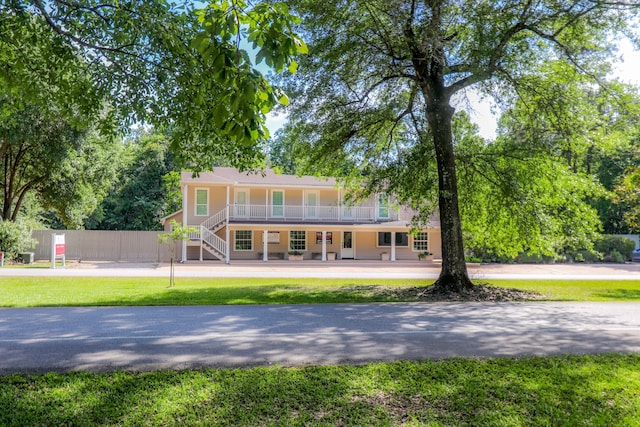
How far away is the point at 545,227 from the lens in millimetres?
12180

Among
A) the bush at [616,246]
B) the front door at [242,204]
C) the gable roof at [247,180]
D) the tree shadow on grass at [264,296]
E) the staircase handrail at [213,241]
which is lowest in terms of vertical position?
the tree shadow on grass at [264,296]

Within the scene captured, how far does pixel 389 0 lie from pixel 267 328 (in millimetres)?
7665

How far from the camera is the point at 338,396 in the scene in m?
4.16

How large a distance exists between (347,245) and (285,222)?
207 inches

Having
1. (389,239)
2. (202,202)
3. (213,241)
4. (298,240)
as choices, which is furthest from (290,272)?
(389,239)

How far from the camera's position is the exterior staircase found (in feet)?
86.4

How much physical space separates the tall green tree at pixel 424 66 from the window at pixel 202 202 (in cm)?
1642

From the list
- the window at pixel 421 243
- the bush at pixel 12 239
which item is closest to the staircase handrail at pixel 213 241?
the bush at pixel 12 239

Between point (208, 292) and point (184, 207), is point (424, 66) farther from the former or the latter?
point (184, 207)

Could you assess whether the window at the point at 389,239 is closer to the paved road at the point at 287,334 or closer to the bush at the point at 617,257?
the bush at the point at 617,257

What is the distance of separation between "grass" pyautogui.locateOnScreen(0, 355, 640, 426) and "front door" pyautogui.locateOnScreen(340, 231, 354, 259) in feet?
84.5

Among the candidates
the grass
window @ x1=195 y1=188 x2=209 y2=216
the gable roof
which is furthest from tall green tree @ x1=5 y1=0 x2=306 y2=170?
window @ x1=195 y1=188 x2=209 y2=216

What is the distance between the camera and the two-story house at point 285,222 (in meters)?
27.9

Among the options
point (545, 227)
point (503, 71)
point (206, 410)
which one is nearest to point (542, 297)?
point (545, 227)
